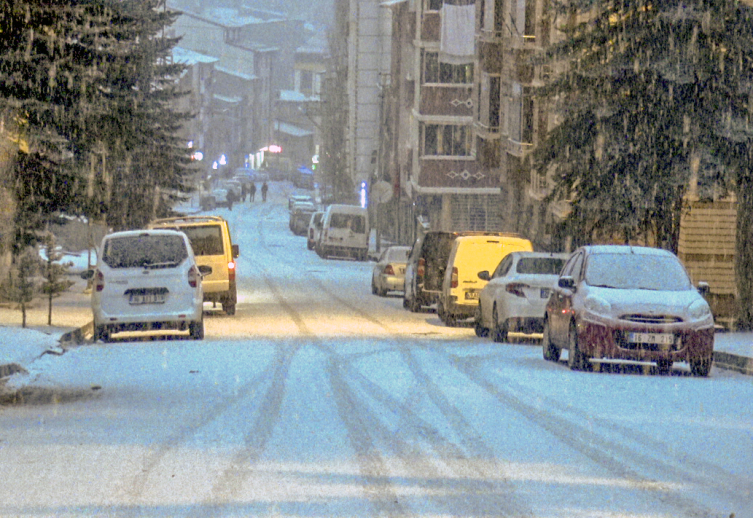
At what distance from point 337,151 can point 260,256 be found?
5082 centimetres

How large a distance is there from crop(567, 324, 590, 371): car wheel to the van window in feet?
133

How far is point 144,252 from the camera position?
→ 20.6m

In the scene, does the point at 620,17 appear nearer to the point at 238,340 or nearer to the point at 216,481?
the point at 238,340

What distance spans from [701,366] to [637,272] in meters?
1.62

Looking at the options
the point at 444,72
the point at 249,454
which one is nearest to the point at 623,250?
the point at 249,454

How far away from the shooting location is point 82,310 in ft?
89.1

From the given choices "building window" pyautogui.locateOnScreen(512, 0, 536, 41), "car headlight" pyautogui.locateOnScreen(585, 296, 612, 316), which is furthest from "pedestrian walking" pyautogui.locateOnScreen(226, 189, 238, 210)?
"car headlight" pyautogui.locateOnScreen(585, 296, 612, 316)

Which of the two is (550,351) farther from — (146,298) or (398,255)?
(398,255)

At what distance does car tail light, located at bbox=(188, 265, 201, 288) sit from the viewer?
2055 cm

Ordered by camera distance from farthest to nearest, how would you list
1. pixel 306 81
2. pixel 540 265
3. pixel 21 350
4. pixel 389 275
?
pixel 306 81 < pixel 389 275 < pixel 540 265 < pixel 21 350

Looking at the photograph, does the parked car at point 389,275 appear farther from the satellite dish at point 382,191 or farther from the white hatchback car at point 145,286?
the satellite dish at point 382,191

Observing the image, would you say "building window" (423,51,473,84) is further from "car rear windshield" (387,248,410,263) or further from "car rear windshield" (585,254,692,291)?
"car rear windshield" (585,254,692,291)

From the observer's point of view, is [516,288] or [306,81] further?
[306,81]

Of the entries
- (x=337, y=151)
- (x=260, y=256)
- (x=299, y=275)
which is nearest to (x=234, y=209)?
(x=337, y=151)
